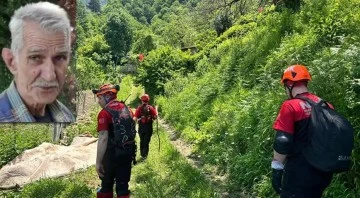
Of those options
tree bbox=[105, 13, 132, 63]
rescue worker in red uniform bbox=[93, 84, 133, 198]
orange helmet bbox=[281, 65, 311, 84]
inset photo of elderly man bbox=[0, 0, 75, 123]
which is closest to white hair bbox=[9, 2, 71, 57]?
inset photo of elderly man bbox=[0, 0, 75, 123]

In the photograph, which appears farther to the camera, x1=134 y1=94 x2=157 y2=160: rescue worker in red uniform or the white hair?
x1=134 y1=94 x2=157 y2=160: rescue worker in red uniform

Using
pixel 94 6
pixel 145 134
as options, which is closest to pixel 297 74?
pixel 145 134

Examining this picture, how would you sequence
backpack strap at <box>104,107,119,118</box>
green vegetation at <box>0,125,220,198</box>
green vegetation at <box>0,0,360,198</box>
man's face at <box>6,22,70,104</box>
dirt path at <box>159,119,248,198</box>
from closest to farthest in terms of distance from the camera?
man's face at <box>6,22,70,104</box> < backpack strap at <box>104,107,119,118</box> < green vegetation at <box>0,0,360,198</box> < green vegetation at <box>0,125,220,198</box> < dirt path at <box>159,119,248,198</box>

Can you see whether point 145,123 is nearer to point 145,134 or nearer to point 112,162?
point 145,134

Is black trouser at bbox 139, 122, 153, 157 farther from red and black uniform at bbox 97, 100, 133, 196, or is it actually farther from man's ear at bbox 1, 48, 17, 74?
man's ear at bbox 1, 48, 17, 74

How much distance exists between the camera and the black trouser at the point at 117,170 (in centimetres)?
538

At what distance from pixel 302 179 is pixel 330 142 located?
472 millimetres

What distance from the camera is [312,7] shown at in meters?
9.61

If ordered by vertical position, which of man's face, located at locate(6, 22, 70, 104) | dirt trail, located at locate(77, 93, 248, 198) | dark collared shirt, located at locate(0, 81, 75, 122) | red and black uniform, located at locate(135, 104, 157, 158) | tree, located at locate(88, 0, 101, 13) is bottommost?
dirt trail, located at locate(77, 93, 248, 198)

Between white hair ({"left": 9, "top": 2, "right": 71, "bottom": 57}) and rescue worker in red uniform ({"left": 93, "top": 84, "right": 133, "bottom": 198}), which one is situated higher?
white hair ({"left": 9, "top": 2, "right": 71, "bottom": 57})

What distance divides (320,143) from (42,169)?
6.78 meters

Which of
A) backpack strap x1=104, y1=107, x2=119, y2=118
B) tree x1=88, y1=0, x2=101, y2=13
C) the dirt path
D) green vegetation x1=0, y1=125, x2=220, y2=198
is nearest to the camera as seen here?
backpack strap x1=104, y1=107, x2=119, y2=118

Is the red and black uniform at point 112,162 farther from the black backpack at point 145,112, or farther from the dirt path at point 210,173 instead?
the black backpack at point 145,112

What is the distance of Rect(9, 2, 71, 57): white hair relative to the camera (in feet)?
13.5
